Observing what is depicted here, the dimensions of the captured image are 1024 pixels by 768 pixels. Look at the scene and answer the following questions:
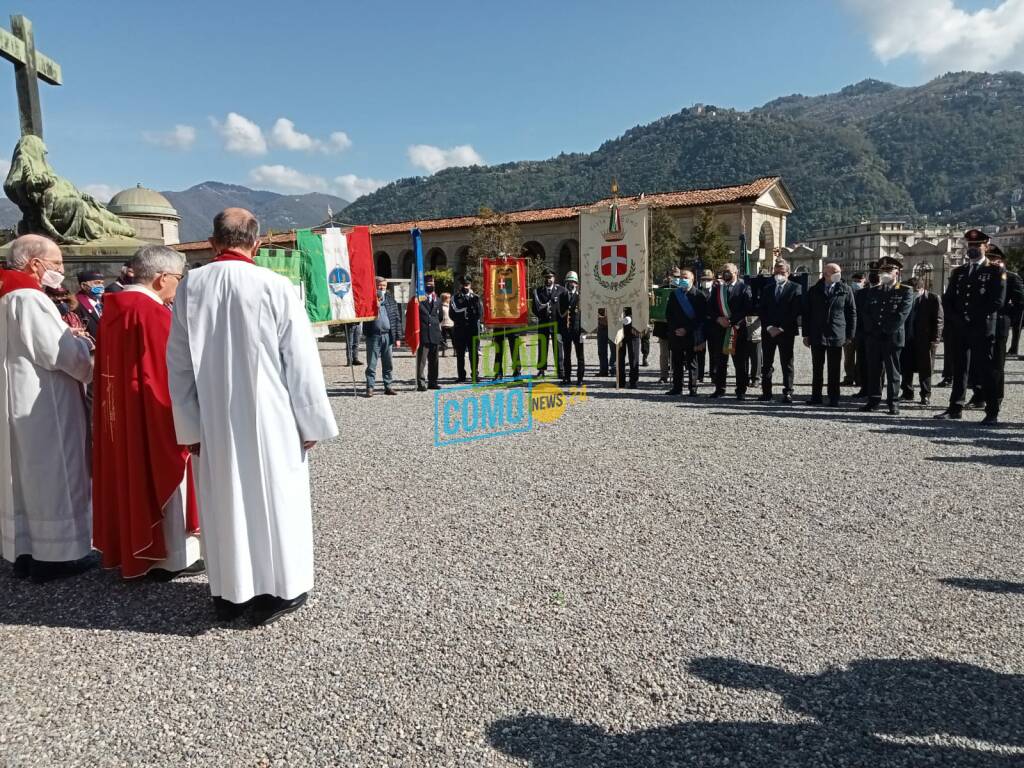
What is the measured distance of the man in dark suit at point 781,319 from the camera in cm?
952

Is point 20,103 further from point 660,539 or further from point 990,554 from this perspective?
point 990,554

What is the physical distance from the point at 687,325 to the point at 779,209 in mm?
38989

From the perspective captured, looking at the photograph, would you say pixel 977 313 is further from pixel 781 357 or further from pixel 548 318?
pixel 548 318

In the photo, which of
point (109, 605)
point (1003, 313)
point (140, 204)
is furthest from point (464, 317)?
point (140, 204)

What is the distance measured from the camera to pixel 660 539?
4.36m

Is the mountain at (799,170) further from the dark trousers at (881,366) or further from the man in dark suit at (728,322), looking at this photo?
the dark trousers at (881,366)

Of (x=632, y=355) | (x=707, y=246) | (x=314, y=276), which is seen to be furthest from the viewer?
(x=707, y=246)

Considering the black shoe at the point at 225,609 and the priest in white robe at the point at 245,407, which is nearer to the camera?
the priest in white robe at the point at 245,407

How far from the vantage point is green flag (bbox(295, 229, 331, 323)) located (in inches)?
408

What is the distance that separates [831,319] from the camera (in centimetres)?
912

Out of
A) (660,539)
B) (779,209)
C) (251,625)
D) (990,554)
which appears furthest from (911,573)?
(779,209)

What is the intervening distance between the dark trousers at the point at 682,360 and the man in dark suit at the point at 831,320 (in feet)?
5.62

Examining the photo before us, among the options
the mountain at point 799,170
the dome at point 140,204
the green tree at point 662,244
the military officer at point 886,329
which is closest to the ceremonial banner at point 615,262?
the military officer at point 886,329

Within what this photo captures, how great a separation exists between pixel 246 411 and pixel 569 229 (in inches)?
1726
